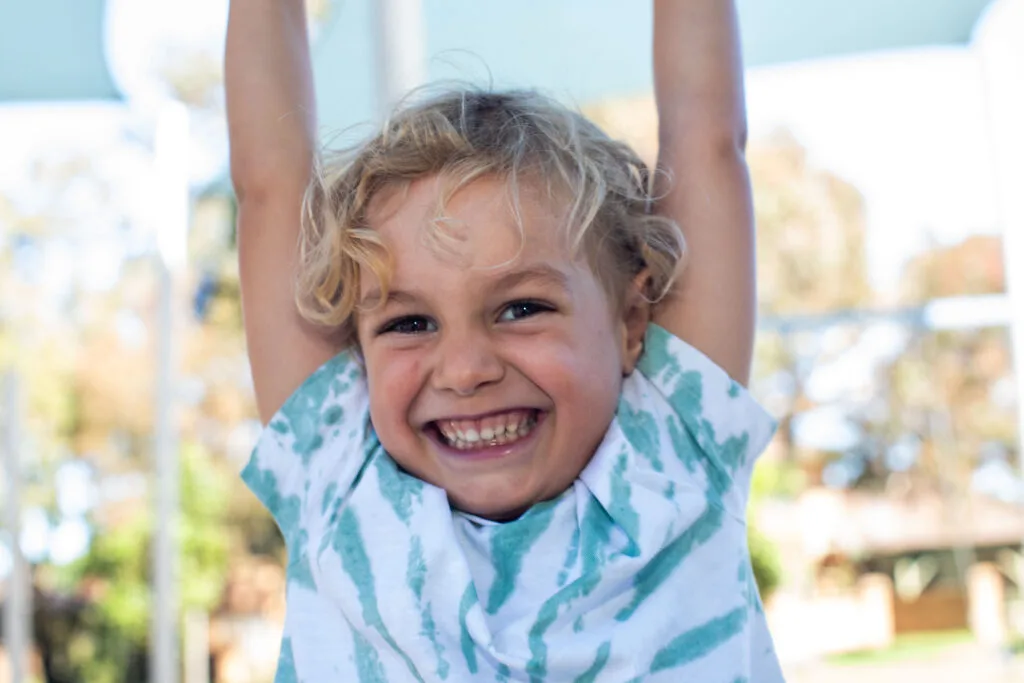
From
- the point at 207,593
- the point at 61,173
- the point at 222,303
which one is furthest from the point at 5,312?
the point at 207,593

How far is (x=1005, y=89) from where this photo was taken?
2.19 m

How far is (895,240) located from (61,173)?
8094mm

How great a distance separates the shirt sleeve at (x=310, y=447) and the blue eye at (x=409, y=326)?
0.11 metres

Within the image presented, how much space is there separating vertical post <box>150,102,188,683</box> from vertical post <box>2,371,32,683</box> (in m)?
0.45

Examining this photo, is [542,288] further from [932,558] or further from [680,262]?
[932,558]

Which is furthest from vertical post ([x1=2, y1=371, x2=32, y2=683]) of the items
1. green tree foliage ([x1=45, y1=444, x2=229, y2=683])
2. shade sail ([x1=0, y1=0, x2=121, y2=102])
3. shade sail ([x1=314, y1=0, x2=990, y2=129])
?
green tree foliage ([x1=45, y1=444, x2=229, y2=683])

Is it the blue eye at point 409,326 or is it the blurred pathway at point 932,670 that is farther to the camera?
the blurred pathway at point 932,670

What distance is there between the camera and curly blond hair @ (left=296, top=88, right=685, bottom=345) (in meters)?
1.01

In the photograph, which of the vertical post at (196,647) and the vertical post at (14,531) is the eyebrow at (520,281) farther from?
the vertical post at (196,647)

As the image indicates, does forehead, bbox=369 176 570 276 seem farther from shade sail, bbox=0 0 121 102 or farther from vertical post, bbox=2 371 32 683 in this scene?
vertical post, bbox=2 371 32 683

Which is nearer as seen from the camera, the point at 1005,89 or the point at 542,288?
the point at 542,288

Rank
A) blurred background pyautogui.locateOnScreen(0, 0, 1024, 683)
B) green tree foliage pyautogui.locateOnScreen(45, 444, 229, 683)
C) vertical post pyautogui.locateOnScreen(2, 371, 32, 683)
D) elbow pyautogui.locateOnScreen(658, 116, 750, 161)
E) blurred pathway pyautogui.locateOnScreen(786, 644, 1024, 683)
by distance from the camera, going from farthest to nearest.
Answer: blurred pathway pyautogui.locateOnScreen(786, 644, 1024, 683)
green tree foliage pyautogui.locateOnScreen(45, 444, 229, 683)
vertical post pyautogui.locateOnScreen(2, 371, 32, 683)
blurred background pyautogui.locateOnScreen(0, 0, 1024, 683)
elbow pyautogui.locateOnScreen(658, 116, 750, 161)

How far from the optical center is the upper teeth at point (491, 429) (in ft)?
3.17

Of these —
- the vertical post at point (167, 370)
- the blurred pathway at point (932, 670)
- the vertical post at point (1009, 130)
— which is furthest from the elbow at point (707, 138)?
the blurred pathway at point (932, 670)
